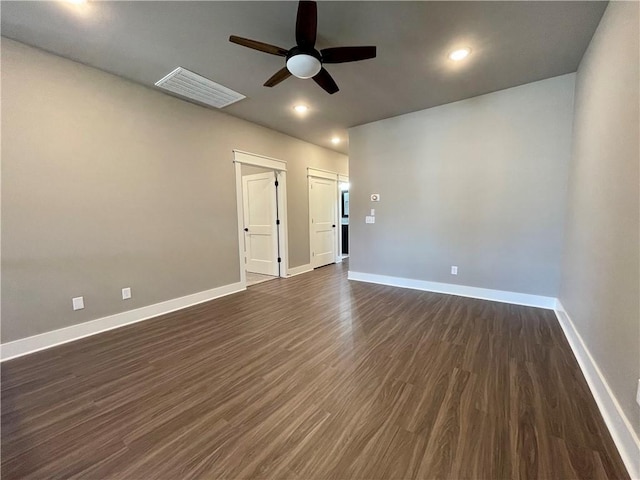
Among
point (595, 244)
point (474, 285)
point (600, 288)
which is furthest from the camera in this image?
point (474, 285)

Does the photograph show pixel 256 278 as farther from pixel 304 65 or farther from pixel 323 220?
pixel 304 65

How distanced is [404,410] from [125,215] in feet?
11.1

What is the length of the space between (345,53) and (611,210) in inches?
85.7

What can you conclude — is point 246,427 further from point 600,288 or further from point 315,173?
point 315,173

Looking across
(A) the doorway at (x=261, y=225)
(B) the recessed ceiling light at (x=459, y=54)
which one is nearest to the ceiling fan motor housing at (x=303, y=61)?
(B) the recessed ceiling light at (x=459, y=54)

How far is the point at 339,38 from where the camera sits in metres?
2.29

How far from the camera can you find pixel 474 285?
3.74m

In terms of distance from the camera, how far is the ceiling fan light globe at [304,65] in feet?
6.56

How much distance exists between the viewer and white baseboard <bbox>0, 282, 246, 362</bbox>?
7.70ft

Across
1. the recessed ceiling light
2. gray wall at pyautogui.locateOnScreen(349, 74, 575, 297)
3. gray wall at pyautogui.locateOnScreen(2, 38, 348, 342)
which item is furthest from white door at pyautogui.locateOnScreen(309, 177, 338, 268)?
the recessed ceiling light

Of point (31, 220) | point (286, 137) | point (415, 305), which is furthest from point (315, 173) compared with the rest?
point (31, 220)

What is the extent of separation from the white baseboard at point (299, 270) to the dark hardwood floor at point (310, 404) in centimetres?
237

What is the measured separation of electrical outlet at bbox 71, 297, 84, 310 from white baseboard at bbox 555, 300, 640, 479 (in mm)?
4228

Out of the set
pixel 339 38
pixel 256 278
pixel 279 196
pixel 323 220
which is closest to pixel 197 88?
pixel 339 38
